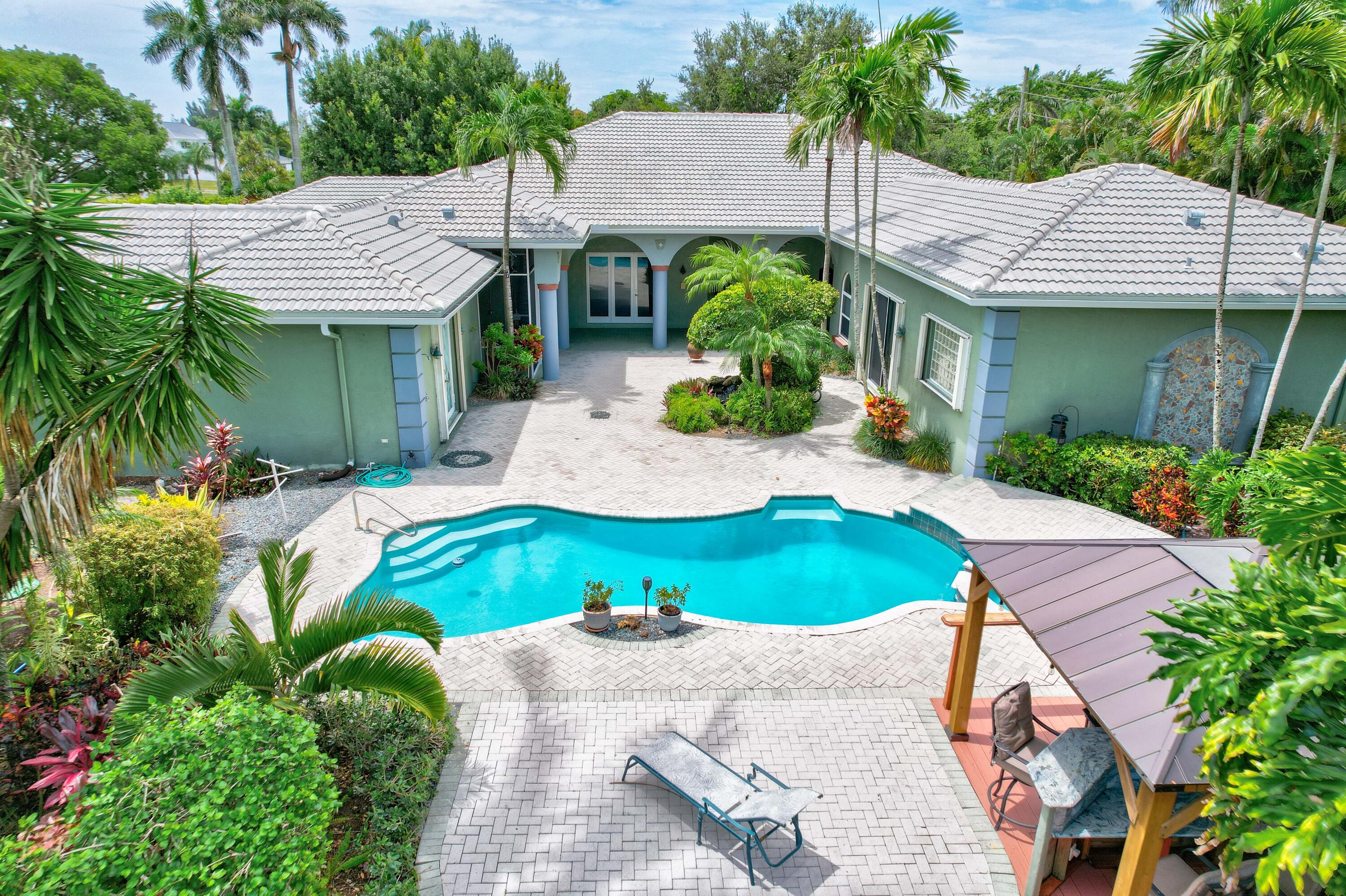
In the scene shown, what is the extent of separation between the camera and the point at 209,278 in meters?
14.0

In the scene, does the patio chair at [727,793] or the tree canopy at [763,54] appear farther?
the tree canopy at [763,54]

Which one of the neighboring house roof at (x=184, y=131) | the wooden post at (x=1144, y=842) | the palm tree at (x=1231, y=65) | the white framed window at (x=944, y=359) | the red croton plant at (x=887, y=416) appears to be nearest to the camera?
the wooden post at (x=1144, y=842)

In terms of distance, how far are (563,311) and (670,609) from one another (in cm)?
1532

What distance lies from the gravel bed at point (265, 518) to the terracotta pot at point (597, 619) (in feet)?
14.7

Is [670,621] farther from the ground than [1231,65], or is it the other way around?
[1231,65]

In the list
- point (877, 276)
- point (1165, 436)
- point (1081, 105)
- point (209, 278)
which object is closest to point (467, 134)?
point (209, 278)

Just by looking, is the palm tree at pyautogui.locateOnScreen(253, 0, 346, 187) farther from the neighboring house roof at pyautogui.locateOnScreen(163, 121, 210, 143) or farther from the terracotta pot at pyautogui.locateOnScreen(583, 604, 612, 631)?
the neighboring house roof at pyautogui.locateOnScreen(163, 121, 210, 143)

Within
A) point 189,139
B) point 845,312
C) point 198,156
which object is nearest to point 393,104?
point 845,312

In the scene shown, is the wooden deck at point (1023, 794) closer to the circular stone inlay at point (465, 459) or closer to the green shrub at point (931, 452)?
the green shrub at point (931, 452)

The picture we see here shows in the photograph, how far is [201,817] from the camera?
5.09 meters

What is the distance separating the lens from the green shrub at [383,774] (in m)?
6.47

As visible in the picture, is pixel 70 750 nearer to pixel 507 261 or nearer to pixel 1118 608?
pixel 1118 608

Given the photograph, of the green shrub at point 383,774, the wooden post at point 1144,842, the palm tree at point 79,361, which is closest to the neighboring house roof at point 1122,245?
the wooden post at point 1144,842

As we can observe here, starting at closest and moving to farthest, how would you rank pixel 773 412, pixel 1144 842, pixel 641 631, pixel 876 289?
pixel 1144 842 → pixel 641 631 → pixel 773 412 → pixel 876 289
